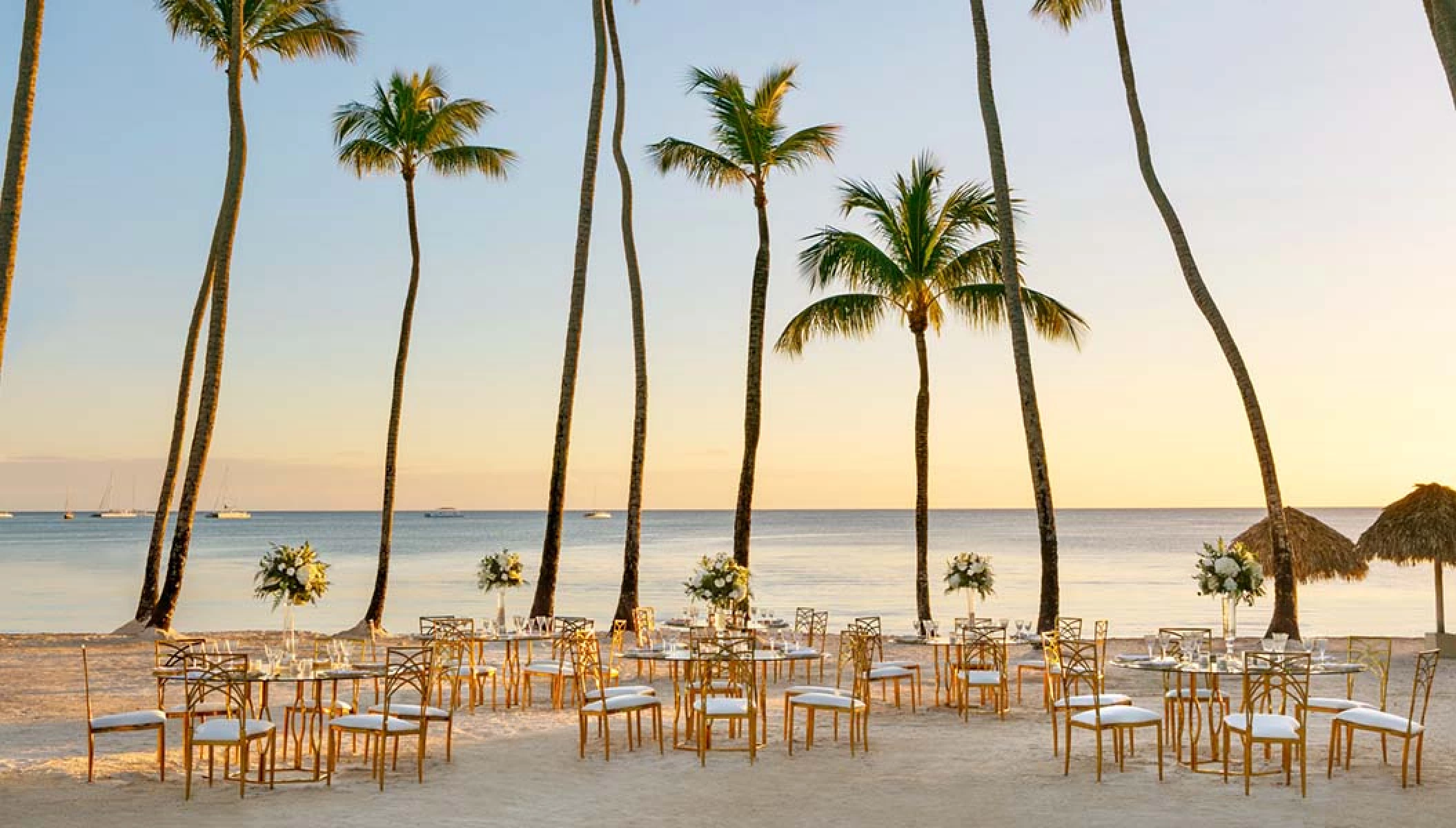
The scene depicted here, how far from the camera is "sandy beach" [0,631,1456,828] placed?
26.5 feet

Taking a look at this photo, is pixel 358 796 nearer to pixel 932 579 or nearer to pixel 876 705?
pixel 876 705

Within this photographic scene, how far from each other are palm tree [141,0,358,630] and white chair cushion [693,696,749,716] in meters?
12.0

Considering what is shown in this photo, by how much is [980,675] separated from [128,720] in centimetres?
753

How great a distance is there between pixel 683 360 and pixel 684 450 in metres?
28.0

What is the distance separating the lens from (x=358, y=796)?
8.70 meters

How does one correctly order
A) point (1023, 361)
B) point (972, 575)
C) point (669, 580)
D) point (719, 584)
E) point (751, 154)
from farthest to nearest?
point (669, 580) → point (751, 154) → point (1023, 361) → point (972, 575) → point (719, 584)

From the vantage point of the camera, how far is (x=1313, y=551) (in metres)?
20.0

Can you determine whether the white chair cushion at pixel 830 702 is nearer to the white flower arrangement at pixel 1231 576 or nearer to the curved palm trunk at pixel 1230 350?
the white flower arrangement at pixel 1231 576

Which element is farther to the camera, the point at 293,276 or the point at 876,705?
the point at 293,276

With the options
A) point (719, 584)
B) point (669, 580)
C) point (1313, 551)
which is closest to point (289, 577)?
point (719, 584)

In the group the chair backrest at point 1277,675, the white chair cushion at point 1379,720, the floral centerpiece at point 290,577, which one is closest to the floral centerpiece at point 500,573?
the floral centerpiece at point 290,577

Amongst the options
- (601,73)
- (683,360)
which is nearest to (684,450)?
(683,360)

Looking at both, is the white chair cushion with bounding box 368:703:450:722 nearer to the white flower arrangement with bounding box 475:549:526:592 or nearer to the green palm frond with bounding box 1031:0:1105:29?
the white flower arrangement with bounding box 475:549:526:592

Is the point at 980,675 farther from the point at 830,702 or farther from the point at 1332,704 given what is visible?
the point at 1332,704
